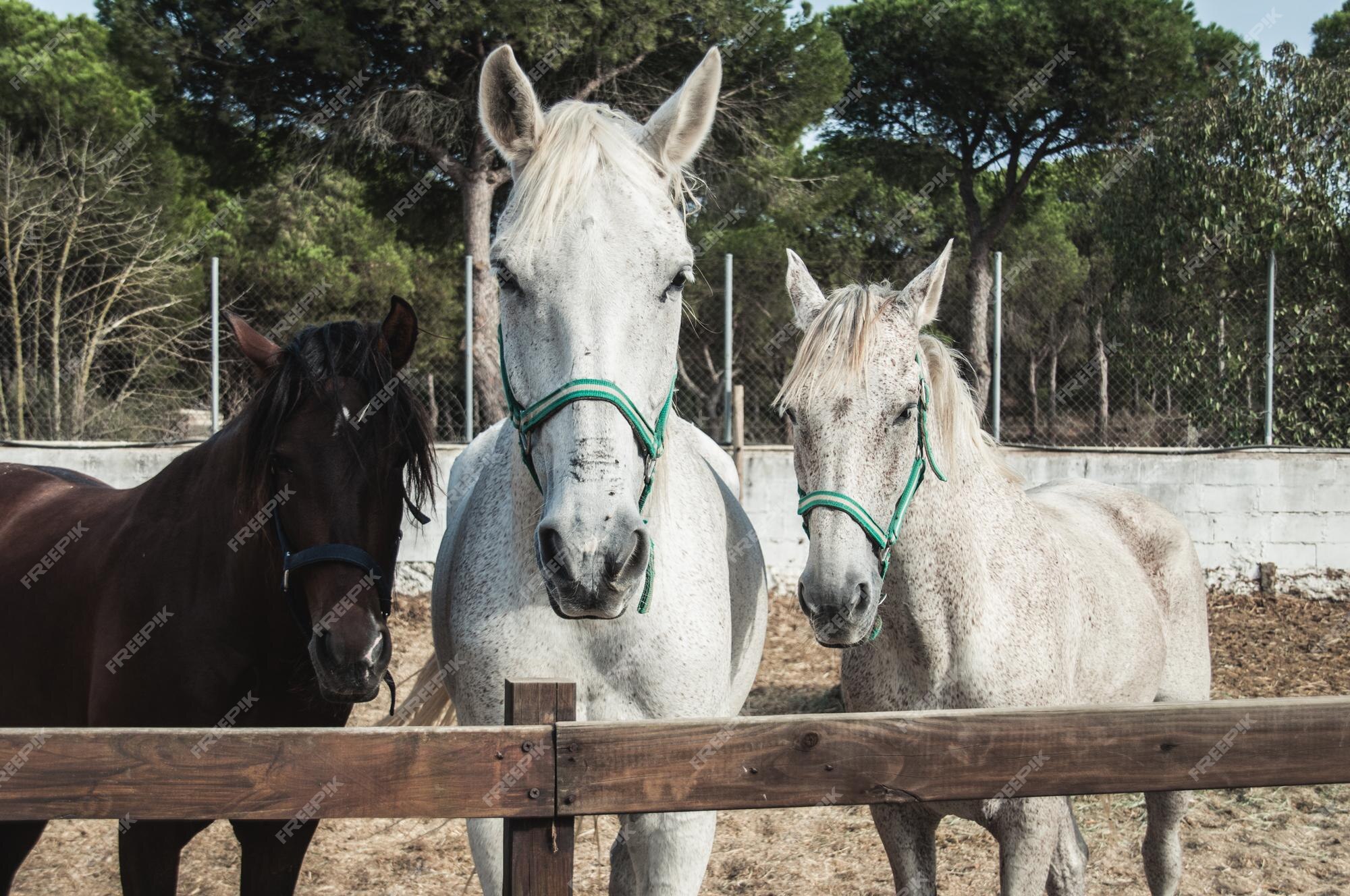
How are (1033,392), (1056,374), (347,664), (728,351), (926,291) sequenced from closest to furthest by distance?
(347,664), (926,291), (728,351), (1056,374), (1033,392)

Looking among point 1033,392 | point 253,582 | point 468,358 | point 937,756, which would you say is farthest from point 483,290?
point 937,756

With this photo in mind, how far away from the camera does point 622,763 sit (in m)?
1.80

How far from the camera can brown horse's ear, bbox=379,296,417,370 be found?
8.73 ft

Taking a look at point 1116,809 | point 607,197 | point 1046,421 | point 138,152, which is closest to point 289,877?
point 607,197

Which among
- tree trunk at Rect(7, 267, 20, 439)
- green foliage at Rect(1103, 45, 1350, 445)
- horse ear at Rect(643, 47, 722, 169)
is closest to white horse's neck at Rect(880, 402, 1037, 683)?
horse ear at Rect(643, 47, 722, 169)

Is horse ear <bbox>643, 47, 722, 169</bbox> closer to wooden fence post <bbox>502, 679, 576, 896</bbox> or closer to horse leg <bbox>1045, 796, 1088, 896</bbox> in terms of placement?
wooden fence post <bbox>502, 679, 576, 896</bbox>

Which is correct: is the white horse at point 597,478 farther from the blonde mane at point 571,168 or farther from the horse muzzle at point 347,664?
the horse muzzle at point 347,664

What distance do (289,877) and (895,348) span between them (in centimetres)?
212

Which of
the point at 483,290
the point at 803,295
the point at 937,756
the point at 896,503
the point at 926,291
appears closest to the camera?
the point at 937,756

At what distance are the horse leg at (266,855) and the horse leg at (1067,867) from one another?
213 cm

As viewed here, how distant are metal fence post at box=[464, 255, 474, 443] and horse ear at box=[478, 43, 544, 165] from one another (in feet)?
21.8

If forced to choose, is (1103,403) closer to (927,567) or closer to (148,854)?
(927,567)

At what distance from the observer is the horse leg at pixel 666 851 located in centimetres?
229

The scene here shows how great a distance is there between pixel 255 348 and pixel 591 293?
120 centimetres
